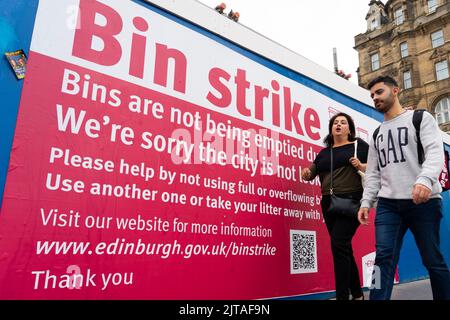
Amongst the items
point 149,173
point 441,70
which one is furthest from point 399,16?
point 149,173

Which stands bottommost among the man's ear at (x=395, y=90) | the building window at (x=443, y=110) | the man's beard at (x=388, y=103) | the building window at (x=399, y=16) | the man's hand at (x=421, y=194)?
the man's hand at (x=421, y=194)

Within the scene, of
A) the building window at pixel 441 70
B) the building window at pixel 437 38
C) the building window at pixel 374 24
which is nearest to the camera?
the building window at pixel 441 70

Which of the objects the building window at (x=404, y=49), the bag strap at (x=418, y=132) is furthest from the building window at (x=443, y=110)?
the bag strap at (x=418, y=132)

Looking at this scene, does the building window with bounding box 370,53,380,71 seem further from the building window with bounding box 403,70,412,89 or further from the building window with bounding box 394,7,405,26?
the building window with bounding box 394,7,405,26

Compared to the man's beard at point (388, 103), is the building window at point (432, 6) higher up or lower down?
higher up

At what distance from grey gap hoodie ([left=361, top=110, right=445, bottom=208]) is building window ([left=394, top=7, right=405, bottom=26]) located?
27054 millimetres

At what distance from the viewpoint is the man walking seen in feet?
6.46

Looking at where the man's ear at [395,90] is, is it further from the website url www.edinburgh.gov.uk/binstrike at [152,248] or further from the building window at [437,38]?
the building window at [437,38]

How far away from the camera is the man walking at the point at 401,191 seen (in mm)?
1970

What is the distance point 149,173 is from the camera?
248 cm

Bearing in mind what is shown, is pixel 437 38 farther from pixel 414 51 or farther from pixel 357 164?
pixel 357 164

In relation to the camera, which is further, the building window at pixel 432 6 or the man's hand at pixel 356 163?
the building window at pixel 432 6

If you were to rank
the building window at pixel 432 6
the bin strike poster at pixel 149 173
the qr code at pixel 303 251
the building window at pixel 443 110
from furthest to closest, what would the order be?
1. the building window at pixel 432 6
2. the building window at pixel 443 110
3. the qr code at pixel 303 251
4. the bin strike poster at pixel 149 173

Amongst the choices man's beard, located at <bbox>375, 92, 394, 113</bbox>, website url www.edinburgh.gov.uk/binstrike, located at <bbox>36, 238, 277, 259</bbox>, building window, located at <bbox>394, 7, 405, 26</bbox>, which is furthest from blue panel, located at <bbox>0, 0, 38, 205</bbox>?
building window, located at <bbox>394, 7, 405, 26</bbox>
